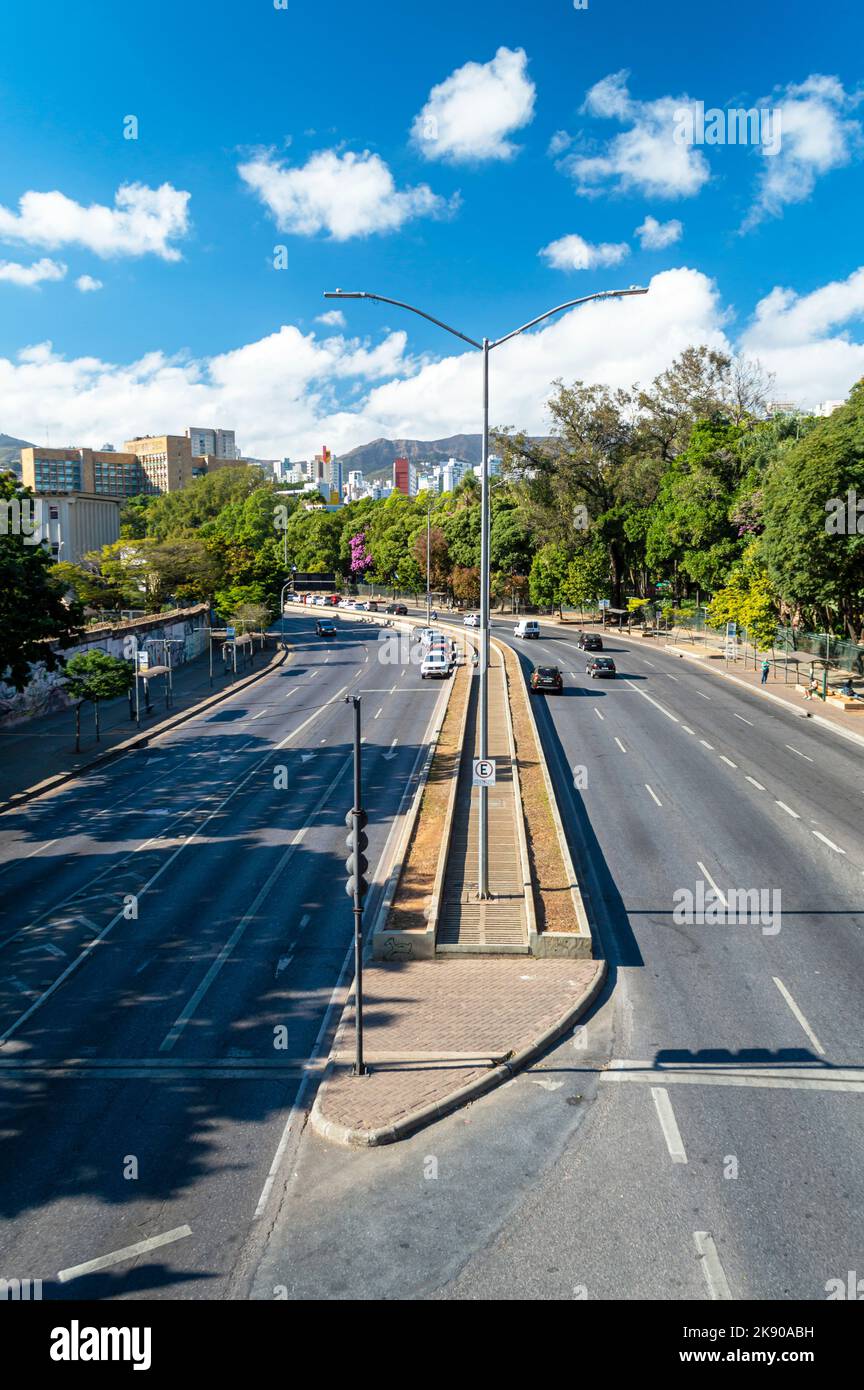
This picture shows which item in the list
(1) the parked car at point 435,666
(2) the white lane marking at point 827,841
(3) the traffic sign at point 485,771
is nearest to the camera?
(3) the traffic sign at point 485,771

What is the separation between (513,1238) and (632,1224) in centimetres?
131

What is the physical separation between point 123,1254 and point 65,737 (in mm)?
32633

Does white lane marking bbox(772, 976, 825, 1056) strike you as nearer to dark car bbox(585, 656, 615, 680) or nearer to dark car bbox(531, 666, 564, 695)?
dark car bbox(531, 666, 564, 695)

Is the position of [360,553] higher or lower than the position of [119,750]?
higher

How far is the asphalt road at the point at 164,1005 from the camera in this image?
1038 centimetres

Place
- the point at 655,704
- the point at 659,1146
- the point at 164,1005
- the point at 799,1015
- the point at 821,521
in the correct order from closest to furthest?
the point at 659,1146 < the point at 799,1015 < the point at 164,1005 < the point at 655,704 < the point at 821,521

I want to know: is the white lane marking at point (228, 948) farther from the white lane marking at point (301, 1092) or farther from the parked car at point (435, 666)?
the parked car at point (435, 666)

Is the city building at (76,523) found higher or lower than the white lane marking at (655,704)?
higher

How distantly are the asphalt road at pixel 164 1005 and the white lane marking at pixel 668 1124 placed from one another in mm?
4748

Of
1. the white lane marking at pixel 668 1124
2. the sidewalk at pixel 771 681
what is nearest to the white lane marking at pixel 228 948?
the white lane marking at pixel 668 1124

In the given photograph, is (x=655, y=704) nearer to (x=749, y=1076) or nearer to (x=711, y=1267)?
(x=749, y=1076)

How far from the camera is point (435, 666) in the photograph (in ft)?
190

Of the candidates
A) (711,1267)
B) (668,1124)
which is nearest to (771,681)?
(668,1124)
